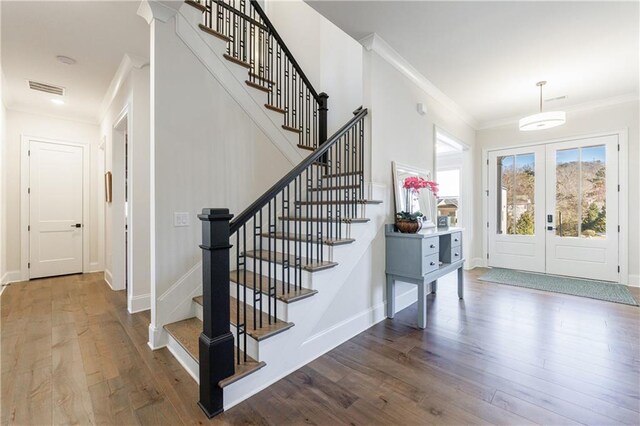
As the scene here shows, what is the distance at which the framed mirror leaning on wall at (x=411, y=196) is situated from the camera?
3.20 m

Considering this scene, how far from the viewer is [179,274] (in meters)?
2.57

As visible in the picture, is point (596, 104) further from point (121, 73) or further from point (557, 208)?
point (121, 73)

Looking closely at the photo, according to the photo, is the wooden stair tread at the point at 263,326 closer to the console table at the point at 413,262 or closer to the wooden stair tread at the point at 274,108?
the console table at the point at 413,262

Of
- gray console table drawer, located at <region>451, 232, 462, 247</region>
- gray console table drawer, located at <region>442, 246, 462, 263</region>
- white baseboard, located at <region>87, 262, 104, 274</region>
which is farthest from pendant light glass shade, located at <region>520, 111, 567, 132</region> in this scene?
white baseboard, located at <region>87, 262, 104, 274</region>

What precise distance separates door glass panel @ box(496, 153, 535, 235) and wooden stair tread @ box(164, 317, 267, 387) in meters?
5.41

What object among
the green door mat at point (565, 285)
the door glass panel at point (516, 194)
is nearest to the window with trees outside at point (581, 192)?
the door glass panel at point (516, 194)

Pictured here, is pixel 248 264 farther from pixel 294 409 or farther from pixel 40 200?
pixel 40 200

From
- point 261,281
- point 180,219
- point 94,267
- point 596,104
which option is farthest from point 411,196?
point 94,267

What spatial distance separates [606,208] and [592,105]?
1678 millimetres

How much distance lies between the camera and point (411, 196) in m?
3.41

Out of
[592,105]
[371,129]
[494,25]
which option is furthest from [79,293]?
[592,105]

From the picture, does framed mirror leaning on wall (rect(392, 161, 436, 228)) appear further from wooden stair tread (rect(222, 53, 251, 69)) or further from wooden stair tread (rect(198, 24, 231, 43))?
wooden stair tread (rect(198, 24, 231, 43))

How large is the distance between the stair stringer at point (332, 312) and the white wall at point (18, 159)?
200 inches

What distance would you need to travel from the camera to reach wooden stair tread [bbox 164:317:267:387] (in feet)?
5.70
